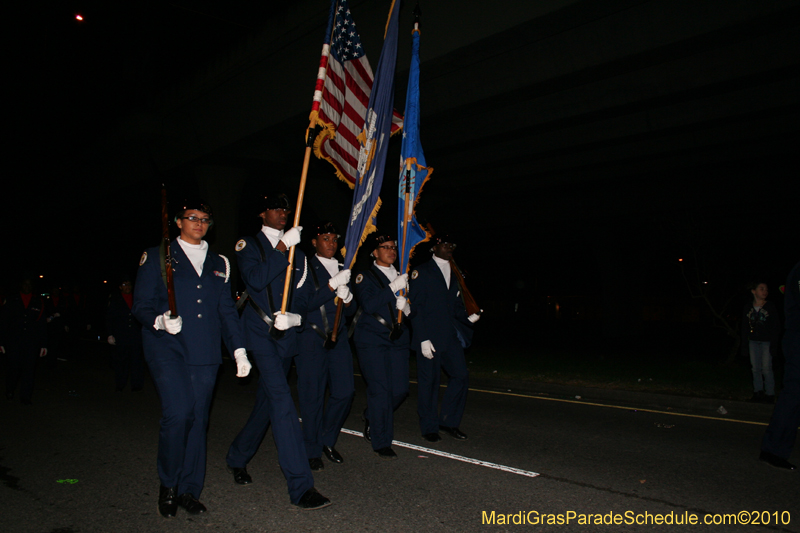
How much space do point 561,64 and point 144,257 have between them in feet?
29.9

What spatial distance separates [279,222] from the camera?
4.80 metres

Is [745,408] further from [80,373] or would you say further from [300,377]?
[80,373]

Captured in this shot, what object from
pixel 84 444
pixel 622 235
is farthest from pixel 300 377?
pixel 622 235

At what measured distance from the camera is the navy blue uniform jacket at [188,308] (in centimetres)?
407

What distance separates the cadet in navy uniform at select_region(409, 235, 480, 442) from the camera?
20.5 ft

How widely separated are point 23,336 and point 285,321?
7002 mm

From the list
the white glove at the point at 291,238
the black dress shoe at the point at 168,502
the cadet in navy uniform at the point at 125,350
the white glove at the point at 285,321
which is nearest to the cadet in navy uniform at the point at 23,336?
the cadet in navy uniform at the point at 125,350

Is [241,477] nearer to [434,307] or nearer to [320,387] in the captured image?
[320,387]

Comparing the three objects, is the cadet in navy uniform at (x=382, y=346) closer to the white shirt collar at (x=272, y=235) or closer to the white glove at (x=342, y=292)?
the white glove at (x=342, y=292)

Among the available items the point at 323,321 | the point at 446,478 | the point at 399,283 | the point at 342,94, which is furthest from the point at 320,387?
the point at 342,94

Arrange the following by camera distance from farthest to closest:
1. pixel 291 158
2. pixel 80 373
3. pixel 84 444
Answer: pixel 291 158, pixel 80 373, pixel 84 444

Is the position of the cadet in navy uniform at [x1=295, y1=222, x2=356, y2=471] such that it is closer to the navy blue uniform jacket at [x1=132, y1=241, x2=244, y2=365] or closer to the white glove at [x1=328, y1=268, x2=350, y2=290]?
Answer: the white glove at [x1=328, y1=268, x2=350, y2=290]

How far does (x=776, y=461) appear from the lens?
5188 mm

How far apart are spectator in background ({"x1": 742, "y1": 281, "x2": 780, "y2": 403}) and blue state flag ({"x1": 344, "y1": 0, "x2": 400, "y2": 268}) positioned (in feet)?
20.8
